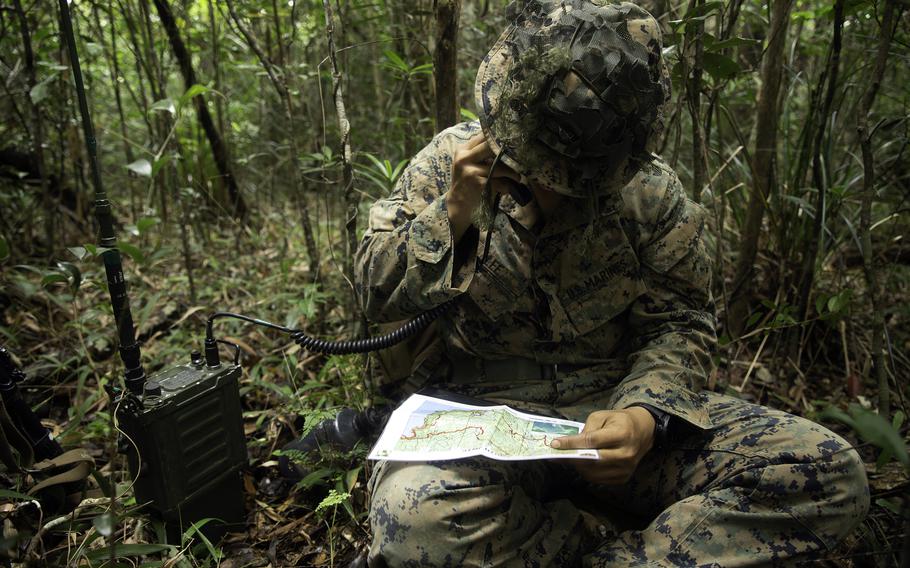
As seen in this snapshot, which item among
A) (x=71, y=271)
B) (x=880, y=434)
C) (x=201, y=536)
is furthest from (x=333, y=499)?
(x=880, y=434)

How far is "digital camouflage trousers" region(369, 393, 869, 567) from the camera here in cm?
152

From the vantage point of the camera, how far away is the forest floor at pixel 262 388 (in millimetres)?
1794

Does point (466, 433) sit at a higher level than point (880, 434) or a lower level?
lower

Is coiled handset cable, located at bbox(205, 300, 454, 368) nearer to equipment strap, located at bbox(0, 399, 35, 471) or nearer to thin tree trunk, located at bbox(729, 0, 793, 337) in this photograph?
equipment strap, located at bbox(0, 399, 35, 471)

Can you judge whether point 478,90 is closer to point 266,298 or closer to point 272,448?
point 272,448

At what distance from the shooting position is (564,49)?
1.44 meters

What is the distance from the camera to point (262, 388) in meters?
2.69

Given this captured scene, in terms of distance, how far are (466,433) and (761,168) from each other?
2.08m

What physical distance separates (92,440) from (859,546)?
287 cm

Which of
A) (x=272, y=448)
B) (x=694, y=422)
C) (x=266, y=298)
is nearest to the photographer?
(x=694, y=422)

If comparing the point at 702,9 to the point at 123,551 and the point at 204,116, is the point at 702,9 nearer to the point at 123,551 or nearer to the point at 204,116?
the point at 123,551

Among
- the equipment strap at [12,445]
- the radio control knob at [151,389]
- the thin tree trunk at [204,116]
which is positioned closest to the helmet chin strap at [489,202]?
the radio control knob at [151,389]

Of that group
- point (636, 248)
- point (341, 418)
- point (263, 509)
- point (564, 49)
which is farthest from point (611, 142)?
point (263, 509)

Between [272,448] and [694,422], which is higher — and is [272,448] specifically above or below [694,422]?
below
